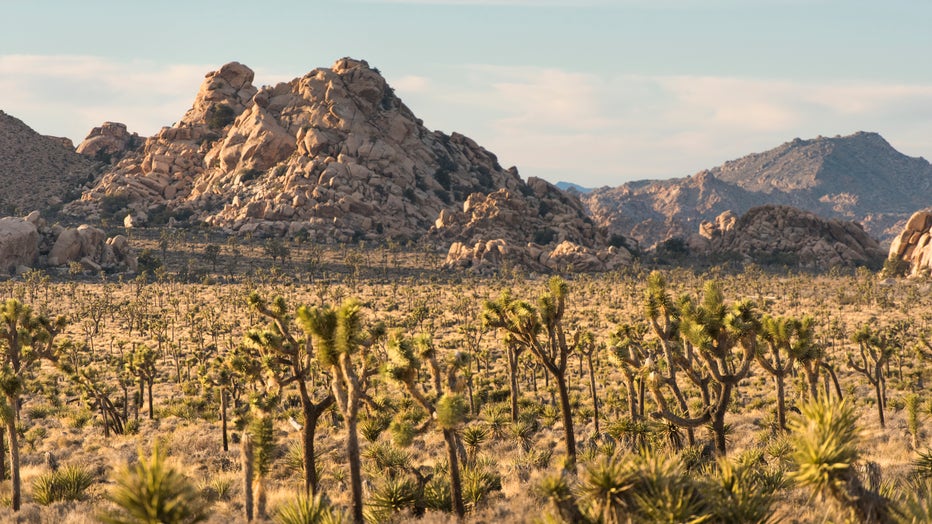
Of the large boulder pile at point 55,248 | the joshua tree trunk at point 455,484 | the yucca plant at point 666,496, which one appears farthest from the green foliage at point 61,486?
the large boulder pile at point 55,248

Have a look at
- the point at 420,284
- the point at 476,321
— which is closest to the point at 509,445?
the point at 476,321

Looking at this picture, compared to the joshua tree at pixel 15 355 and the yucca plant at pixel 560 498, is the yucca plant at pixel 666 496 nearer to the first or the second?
the yucca plant at pixel 560 498

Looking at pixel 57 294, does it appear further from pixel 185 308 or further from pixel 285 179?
Result: pixel 285 179

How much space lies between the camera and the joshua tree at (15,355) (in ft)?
58.7

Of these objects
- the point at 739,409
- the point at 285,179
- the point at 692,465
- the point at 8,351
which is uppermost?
the point at 285,179

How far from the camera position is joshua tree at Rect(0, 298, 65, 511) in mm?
17906

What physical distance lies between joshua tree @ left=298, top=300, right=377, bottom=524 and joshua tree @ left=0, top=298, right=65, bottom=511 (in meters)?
10.0

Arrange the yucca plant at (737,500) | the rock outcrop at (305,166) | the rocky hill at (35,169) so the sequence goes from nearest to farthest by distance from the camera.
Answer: the yucca plant at (737,500), the rock outcrop at (305,166), the rocky hill at (35,169)

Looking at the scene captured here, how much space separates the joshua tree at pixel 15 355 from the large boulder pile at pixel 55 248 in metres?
77.8

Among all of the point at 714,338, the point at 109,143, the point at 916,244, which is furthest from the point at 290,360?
the point at 109,143

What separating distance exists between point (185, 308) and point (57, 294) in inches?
699

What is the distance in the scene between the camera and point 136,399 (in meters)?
37.1

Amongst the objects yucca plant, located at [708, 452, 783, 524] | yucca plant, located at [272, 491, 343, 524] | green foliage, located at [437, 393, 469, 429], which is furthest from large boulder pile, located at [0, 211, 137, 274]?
yucca plant, located at [708, 452, 783, 524]

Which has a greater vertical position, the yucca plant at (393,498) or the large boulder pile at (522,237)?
the large boulder pile at (522,237)
